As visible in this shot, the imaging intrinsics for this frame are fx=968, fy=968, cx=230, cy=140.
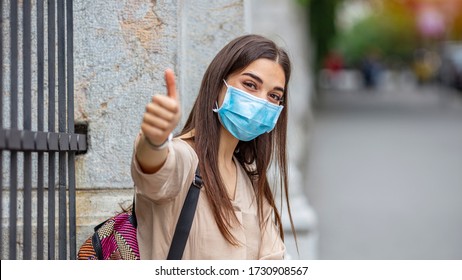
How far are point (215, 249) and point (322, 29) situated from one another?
25648 mm

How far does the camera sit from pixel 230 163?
3258 mm

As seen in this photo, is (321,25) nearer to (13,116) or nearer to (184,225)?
(184,225)

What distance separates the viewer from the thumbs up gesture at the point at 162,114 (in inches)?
99.5


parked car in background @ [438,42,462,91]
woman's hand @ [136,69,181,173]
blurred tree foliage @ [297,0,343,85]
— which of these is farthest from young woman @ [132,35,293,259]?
parked car in background @ [438,42,462,91]

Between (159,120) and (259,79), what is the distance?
2.38 ft

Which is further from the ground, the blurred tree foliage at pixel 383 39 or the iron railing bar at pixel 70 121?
the iron railing bar at pixel 70 121

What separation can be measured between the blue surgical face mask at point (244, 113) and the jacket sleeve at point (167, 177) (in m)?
0.26

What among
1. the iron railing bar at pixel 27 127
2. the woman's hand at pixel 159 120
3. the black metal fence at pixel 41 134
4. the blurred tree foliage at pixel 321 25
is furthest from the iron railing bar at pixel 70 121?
the blurred tree foliage at pixel 321 25

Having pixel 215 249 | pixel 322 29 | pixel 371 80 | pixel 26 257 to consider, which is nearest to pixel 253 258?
pixel 215 249

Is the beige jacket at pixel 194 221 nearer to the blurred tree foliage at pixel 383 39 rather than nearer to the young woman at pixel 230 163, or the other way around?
the young woman at pixel 230 163

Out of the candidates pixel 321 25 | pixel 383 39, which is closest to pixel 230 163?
pixel 321 25

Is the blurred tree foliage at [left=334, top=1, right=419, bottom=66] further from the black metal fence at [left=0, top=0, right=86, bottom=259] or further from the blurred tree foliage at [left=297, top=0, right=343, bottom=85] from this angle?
the black metal fence at [left=0, top=0, right=86, bottom=259]

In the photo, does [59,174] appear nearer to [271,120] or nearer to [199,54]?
[271,120]

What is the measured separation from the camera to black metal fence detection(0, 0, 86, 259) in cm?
278
